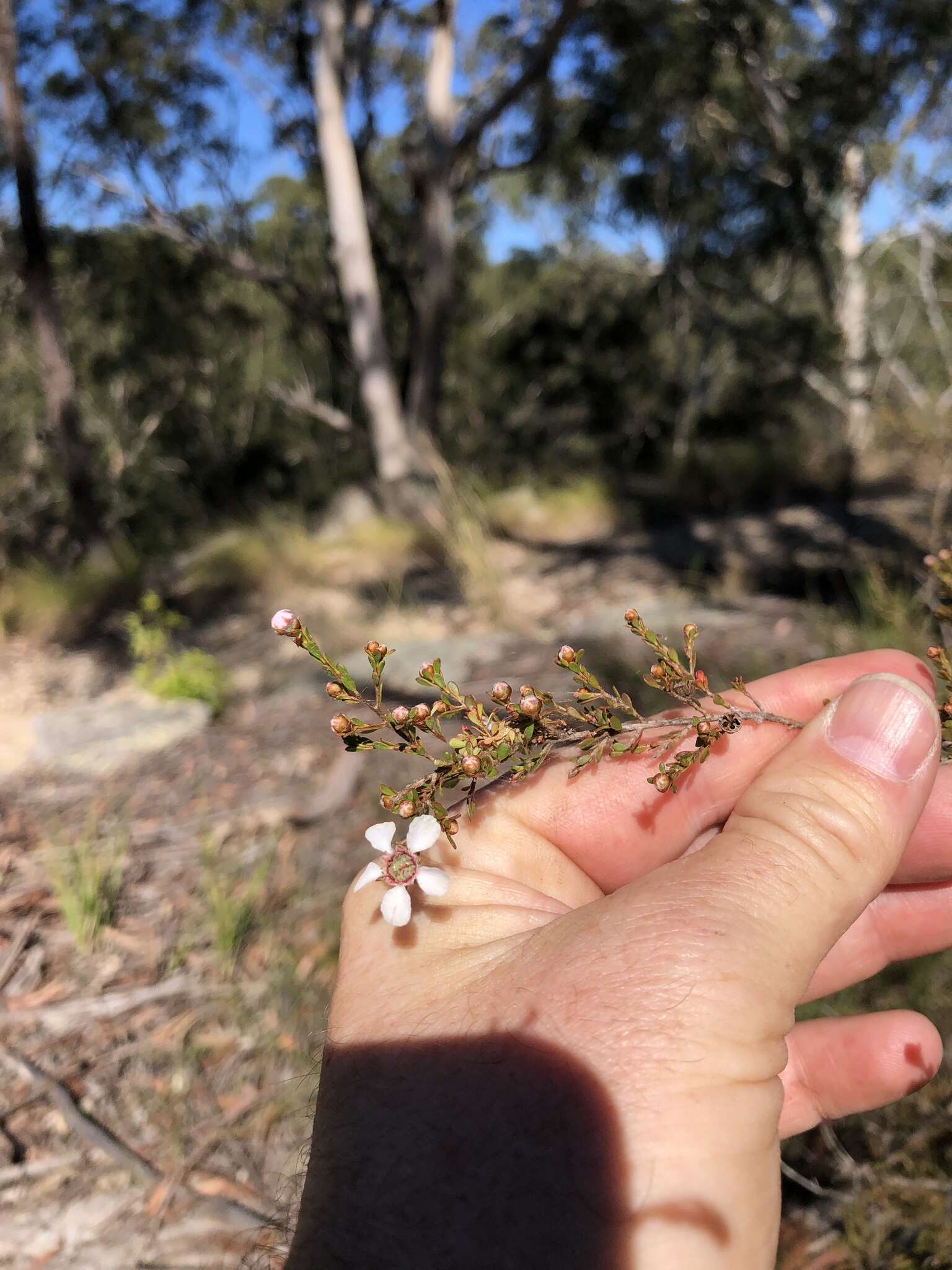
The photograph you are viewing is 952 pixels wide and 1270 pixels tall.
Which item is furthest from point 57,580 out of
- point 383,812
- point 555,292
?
point 555,292

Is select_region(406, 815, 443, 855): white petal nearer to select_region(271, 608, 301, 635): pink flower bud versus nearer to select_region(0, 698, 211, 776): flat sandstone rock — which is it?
select_region(271, 608, 301, 635): pink flower bud

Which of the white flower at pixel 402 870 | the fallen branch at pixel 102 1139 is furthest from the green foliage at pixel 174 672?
the white flower at pixel 402 870

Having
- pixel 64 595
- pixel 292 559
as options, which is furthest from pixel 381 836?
pixel 292 559

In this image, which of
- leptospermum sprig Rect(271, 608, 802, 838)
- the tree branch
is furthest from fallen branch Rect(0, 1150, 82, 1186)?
the tree branch

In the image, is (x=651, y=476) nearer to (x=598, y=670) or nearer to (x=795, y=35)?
(x=795, y=35)

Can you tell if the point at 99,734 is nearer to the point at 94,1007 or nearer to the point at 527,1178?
the point at 94,1007

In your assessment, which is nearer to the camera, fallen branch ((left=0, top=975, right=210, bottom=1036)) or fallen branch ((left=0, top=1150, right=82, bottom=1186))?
fallen branch ((left=0, top=1150, right=82, bottom=1186))
